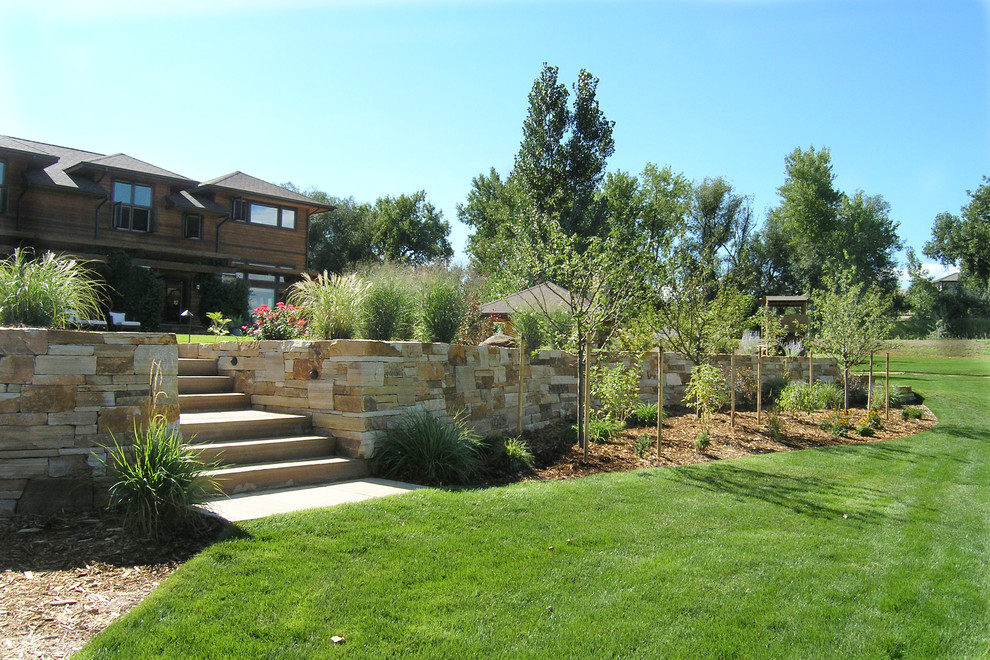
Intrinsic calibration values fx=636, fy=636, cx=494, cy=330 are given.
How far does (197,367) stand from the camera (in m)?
8.25

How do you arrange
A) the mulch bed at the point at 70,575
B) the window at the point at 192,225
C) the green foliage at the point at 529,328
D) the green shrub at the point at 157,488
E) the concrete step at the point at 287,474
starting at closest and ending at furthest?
1. the mulch bed at the point at 70,575
2. the green shrub at the point at 157,488
3. the concrete step at the point at 287,474
4. the green foliage at the point at 529,328
5. the window at the point at 192,225

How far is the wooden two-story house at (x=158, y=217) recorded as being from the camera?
1812cm

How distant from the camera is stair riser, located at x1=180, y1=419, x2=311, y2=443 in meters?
5.96

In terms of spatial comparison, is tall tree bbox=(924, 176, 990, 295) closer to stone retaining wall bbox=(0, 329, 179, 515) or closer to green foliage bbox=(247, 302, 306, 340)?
green foliage bbox=(247, 302, 306, 340)

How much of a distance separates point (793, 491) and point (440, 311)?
174 inches

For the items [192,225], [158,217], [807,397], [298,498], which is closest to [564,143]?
[192,225]

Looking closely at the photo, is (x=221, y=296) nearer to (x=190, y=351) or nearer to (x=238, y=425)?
(x=190, y=351)

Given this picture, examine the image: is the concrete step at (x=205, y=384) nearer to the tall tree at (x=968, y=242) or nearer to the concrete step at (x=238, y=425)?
the concrete step at (x=238, y=425)

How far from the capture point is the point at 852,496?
6281mm

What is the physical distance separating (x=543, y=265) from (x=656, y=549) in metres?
4.61

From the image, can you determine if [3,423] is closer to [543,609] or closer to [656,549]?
[543,609]

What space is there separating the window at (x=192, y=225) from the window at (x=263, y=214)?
1165 millimetres

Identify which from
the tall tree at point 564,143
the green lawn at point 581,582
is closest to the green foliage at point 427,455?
the green lawn at point 581,582

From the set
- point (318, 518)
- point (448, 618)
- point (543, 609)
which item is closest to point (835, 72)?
point (543, 609)
